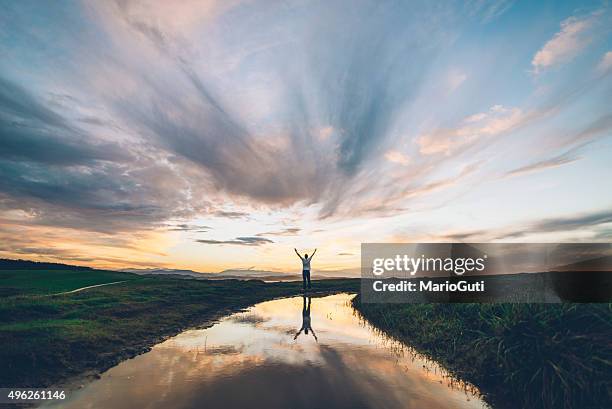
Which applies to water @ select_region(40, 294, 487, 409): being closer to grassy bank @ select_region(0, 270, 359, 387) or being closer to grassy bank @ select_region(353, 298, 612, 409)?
grassy bank @ select_region(353, 298, 612, 409)

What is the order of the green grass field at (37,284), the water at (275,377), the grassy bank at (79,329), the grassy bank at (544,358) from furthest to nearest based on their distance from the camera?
the green grass field at (37,284)
the grassy bank at (79,329)
the water at (275,377)
the grassy bank at (544,358)

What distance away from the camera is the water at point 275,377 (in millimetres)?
9977

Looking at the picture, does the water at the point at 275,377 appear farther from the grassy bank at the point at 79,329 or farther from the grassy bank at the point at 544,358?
the grassy bank at the point at 79,329

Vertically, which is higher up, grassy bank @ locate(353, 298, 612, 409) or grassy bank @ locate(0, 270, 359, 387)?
grassy bank @ locate(353, 298, 612, 409)

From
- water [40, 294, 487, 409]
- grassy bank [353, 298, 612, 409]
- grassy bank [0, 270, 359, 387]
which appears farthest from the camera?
grassy bank [0, 270, 359, 387]

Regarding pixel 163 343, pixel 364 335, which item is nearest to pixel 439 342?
pixel 364 335

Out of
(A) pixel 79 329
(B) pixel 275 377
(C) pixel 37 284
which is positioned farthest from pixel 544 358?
(C) pixel 37 284

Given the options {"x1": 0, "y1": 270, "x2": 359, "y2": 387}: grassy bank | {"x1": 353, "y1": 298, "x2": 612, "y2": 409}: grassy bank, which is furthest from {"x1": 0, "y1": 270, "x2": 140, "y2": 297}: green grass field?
{"x1": 353, "y1": 298, "x2": 612, "y2": 409}: grassy bank

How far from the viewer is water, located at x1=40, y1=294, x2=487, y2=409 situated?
998cm

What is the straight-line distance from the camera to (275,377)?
12.2 meters

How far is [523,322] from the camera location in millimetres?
11031

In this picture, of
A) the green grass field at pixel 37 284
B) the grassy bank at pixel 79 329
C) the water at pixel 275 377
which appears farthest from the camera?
the green grass field at pixel 37 284

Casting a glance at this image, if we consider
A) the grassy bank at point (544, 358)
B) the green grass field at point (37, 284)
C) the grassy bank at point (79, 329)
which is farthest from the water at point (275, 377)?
the green grass field at point (37, 284)

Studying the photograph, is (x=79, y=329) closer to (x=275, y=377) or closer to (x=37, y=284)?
(x=275, y=377)
